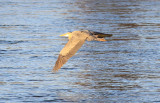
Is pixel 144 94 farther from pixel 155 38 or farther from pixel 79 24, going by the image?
pixel 79 24

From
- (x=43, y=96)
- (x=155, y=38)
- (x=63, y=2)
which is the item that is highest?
(x=63, y=2)

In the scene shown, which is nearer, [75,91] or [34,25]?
[75,91]

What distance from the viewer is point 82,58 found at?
12227mm

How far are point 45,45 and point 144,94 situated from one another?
18.6 feet

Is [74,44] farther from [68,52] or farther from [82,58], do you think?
[82,58]

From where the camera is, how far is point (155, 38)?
1480 centimetres

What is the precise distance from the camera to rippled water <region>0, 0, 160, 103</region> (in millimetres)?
8922

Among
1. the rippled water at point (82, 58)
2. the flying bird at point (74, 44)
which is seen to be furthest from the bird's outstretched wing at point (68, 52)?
the rippled water at point (82, 58)

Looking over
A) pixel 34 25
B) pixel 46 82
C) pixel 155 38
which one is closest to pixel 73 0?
pixel 34 25

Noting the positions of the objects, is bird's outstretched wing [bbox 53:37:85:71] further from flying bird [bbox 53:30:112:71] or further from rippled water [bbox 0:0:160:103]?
rippled water [bbox 0:0:160:103]

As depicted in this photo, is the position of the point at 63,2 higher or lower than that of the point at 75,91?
higher

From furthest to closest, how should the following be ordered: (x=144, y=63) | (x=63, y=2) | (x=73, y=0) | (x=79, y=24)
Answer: (x=73, y=0) < (x=63, y=2) < (x=79, y=24) < (x=144, y=63)

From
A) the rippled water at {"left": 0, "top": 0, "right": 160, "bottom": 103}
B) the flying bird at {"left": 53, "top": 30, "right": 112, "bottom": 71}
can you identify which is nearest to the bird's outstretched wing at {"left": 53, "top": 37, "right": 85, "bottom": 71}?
the flying bird at {"left": 53, "top": 30, "right": 112, "bottom": 71}

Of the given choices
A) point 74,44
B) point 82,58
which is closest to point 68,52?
point 74,44
